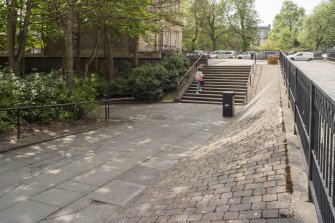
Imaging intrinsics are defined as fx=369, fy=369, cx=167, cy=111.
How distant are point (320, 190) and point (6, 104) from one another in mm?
10450

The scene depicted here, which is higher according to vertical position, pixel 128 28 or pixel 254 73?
pixel 128 28

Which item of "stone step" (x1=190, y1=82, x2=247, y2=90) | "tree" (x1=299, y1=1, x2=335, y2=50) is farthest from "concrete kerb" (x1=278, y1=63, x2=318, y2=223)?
"tree" (x1=299, y1=1, x2=335, y2=50)

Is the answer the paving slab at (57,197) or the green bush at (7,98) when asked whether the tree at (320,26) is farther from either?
the paving slab at (57,197)

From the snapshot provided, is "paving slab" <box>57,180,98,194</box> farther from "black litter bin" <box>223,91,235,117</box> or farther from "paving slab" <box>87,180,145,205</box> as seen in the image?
"black litter bin" <box>223,91,235,117</box>

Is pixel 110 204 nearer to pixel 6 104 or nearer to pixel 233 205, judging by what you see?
pixel 233 205

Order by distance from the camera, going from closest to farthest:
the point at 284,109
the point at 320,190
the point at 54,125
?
the point at 320,190 → the point at 284,109 → the point at 54,125

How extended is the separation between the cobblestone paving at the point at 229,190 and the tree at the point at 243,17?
240ft

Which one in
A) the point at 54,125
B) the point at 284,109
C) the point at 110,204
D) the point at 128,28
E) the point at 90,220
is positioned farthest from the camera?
the point at 128,28

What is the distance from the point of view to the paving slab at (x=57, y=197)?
6234 millimetres

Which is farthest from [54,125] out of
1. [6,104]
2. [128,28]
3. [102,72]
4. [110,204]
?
[102,72]

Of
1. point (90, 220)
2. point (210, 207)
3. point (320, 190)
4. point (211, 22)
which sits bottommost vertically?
point (90, 220)

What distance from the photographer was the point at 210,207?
16.2 ft

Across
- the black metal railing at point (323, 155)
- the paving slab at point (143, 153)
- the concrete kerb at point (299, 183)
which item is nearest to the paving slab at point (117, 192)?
the paving slab at point (143, 153)

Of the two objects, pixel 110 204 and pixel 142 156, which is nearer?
pixel 110 204
